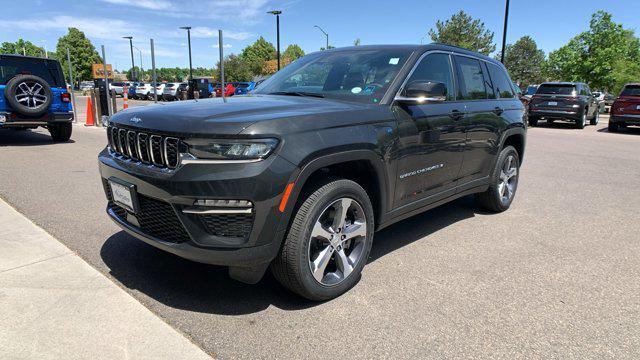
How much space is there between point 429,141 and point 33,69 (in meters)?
9.53

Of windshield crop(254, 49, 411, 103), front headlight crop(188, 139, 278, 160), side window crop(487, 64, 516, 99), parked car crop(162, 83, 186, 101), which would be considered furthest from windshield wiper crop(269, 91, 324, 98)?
parked car crop(162, 83, 186, 101)

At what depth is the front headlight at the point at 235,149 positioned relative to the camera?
2510mm

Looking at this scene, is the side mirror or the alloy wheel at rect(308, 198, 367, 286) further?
the side mirror

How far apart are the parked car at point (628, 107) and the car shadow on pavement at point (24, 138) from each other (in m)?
17.1

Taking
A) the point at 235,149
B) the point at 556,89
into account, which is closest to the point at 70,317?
the point at 235,149

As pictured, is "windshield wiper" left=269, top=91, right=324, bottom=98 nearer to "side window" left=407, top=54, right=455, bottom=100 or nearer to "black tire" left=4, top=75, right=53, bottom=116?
"side window" left=407, top=54, right=455, bottom=100

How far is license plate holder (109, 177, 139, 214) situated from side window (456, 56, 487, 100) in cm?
307

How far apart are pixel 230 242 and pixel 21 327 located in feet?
4.51

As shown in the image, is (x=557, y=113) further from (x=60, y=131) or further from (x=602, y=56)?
(x=602, y=56)

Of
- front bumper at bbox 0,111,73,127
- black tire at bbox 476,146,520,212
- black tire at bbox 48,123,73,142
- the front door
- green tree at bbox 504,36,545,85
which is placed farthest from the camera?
green tree at bbox 504,36,545,85

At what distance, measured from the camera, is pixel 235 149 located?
2520 mm

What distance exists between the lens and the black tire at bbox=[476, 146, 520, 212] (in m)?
4.99

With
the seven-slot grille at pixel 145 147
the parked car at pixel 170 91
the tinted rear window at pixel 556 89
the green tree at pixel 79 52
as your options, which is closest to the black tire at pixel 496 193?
the seven-slot grille at pixel 145 147

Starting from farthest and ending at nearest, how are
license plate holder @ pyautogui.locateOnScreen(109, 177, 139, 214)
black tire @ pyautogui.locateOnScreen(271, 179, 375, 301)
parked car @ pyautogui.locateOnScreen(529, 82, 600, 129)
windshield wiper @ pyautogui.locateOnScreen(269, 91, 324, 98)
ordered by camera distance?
parked car @ pyautogui.locateOnScreen(529, 82, 600, 129)
windshield wiper @ pyautogui.locateOnScreen(269, 91, 324, 98)
license plate holder @ pyautogui.locateOnScreen(109, 177, 139, 214)
black tire @ pyautogui.locateOnScreen(271, 179, 375, 301)
